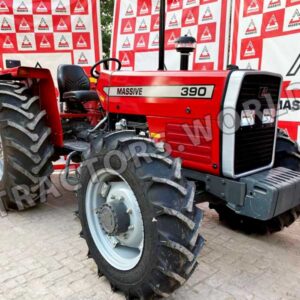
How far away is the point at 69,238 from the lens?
299cm

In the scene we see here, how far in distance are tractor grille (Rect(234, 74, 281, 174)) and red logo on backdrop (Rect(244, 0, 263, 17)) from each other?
7.35ft

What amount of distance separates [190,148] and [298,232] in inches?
61.1

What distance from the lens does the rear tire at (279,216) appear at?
108 inches

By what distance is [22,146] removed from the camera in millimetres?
3246

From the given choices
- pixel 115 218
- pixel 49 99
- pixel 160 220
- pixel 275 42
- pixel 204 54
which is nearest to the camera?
pixel 160 220

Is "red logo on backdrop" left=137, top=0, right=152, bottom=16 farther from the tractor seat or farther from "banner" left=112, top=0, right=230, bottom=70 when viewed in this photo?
the tractor seat

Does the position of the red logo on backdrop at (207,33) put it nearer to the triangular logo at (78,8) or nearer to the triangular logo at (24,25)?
the triangular logo at (78,8)

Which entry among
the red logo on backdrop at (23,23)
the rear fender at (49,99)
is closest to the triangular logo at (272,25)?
the rear fender at (49,99)

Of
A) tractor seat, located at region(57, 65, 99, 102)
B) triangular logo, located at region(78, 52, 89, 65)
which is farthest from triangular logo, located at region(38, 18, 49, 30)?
tractor seat, located at region(57, 65, 99, 102)

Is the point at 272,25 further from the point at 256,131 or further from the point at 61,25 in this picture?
the point at 61,25

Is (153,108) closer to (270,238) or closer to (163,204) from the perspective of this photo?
(163,204)

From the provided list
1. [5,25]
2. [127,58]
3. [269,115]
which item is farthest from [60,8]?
[269,115]

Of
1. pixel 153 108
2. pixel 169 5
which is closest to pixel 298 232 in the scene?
pixel 153 108

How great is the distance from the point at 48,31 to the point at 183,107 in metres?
4.07
